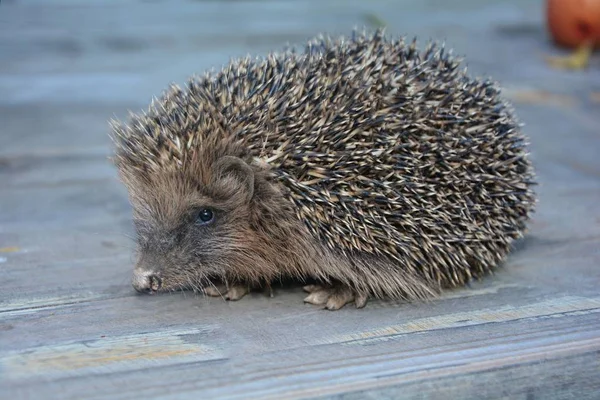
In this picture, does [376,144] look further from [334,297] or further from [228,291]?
[228,291]

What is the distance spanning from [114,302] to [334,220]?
3.27 ft

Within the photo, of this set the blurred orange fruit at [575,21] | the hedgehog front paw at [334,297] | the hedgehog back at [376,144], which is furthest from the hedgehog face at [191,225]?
the blurred orange fruit at [575,21]

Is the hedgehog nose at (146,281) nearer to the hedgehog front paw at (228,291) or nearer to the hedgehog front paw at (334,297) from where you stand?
the hedgehog front paw at (228,291)

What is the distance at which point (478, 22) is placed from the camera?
9.87 metres

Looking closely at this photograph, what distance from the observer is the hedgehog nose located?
3.42m

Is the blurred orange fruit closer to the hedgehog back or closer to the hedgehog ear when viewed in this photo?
the hedgehog back

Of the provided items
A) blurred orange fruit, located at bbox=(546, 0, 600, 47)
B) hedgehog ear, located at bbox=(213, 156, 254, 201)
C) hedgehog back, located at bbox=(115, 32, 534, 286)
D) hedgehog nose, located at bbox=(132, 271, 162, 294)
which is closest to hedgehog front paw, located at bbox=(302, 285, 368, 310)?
hedgehog back, located at bbox=(115, 32, 534, 286)

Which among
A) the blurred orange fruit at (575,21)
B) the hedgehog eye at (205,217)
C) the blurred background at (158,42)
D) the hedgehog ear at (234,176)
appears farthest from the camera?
the blurred orange fruit at (575,21)

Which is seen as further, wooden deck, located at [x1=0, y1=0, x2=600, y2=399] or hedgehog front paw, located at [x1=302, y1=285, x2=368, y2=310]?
hedgehog front paw, located at [x1=302, y1=285, x2=368, y2=310]

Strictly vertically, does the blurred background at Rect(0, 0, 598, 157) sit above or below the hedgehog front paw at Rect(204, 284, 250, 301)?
above

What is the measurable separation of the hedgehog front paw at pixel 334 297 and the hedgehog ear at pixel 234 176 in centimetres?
52

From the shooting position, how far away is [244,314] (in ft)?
11.3

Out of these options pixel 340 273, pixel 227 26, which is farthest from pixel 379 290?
pixel 227 26

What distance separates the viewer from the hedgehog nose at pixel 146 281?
342 cm
